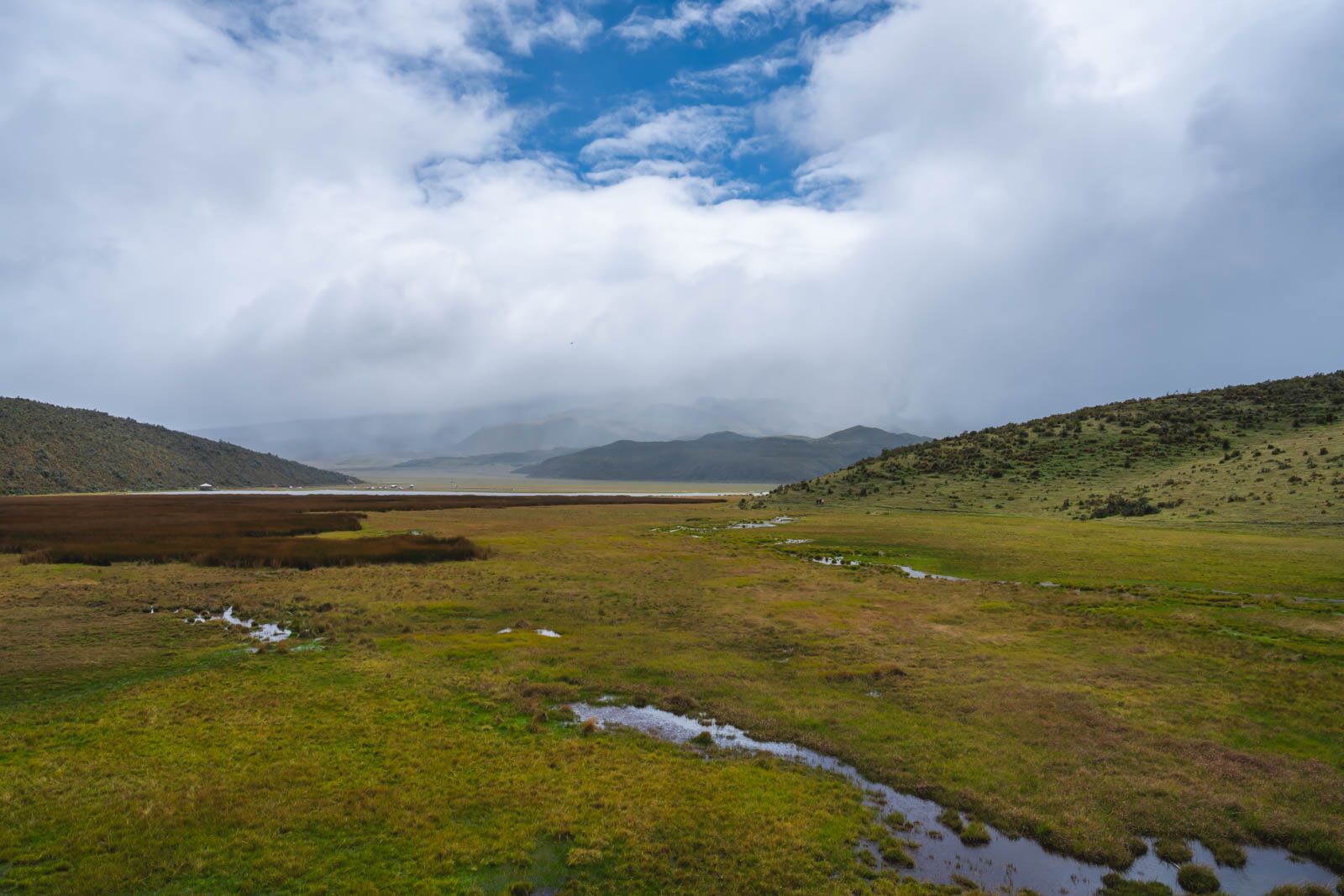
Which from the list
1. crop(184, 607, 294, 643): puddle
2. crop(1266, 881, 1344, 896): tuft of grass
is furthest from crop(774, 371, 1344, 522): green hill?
crop(184, 607, 294, 643): puddle

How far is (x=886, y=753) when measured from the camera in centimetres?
1541

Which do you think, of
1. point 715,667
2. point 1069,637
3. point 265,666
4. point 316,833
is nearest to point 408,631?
point 265,666

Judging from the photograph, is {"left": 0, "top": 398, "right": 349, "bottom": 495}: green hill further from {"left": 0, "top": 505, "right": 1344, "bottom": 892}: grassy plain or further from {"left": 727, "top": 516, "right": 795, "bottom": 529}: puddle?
{"left": 727, "top": 516, "right": 795, "bottom": 529}: puddle

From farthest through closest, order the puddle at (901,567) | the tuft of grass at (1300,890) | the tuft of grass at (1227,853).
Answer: the puddle at (901,567), the tuft of grass at (1227,853), the tuft of grass at (1300,890)

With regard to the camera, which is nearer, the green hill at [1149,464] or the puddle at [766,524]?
the green hill at [1149,464]

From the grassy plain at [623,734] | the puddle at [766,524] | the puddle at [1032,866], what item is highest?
the puddle at [766,524]

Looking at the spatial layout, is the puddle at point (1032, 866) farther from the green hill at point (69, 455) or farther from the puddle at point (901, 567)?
the green hill at point (69, 455)

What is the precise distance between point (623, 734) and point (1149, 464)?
298 feet

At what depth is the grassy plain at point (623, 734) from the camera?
11250 mm

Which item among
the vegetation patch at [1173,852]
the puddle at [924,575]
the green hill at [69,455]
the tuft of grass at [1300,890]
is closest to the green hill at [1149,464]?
the puddle at [924,575]

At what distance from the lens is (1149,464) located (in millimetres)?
81438

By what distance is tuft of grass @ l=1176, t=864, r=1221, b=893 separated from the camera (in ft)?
34.5

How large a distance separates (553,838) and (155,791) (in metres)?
8.44

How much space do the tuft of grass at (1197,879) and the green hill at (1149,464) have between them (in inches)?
2329
